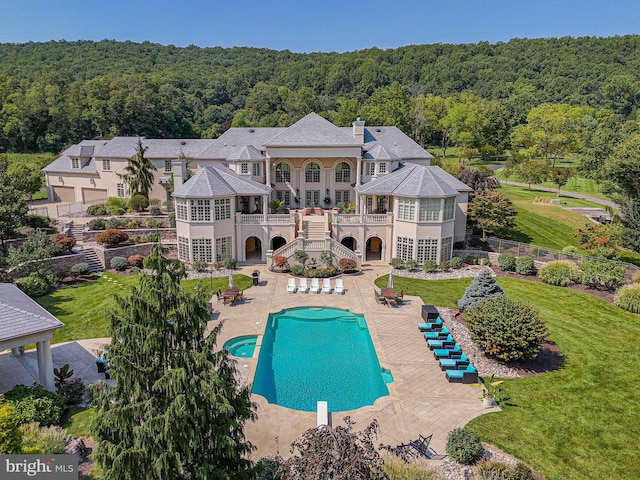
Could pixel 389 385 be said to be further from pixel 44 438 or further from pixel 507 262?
pixel 507 262

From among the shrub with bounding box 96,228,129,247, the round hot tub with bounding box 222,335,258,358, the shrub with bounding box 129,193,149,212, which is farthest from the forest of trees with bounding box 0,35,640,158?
the round hot tub with bounding box 222,335,258,358

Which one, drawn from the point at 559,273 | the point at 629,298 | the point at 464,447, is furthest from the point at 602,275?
the point at 464,447

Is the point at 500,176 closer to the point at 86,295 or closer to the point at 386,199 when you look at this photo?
the point at 386,199

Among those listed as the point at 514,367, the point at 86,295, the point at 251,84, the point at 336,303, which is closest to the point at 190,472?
the point at 514,367

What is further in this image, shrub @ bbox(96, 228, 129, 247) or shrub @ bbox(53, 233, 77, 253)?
shrub @ bbox(96, 228, 129, 247)

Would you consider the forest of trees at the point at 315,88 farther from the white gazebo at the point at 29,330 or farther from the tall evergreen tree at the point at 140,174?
the white gazebo at the point at 29,330

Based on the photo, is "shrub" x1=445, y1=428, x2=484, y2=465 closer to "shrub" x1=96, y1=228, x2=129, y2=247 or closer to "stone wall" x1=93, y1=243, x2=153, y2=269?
"stone wall" x1=93, y1=243, x2=153, y2=269
